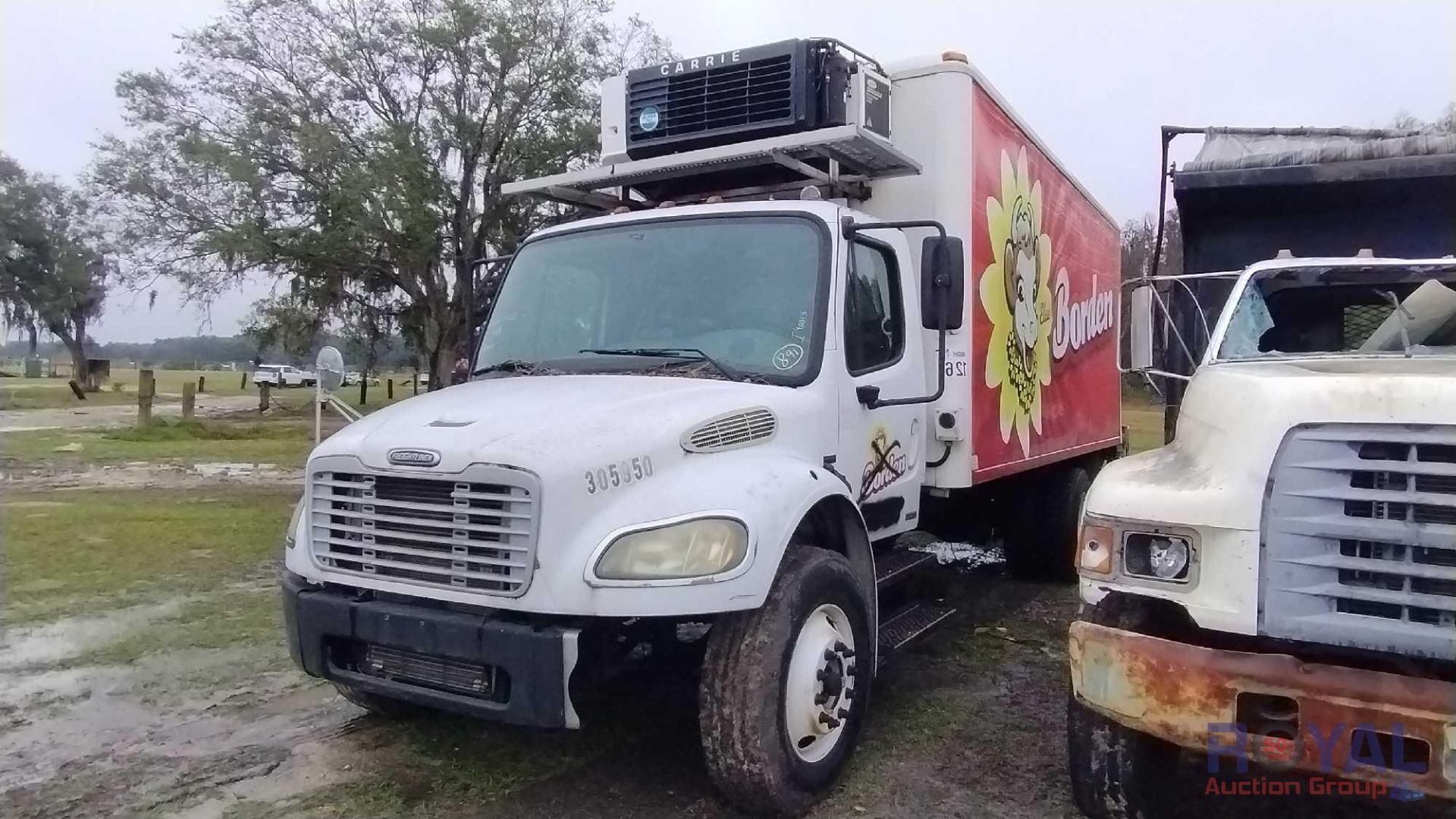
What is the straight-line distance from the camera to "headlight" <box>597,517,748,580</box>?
3.39 metres

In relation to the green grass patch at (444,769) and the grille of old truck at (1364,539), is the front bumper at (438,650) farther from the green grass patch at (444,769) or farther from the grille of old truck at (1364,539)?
A: the grille of old truck at (1364,539)

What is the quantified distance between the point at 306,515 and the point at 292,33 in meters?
24.5

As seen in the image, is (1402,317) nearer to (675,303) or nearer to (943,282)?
(943,282)

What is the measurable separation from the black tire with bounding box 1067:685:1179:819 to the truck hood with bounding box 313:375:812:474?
1543 mm

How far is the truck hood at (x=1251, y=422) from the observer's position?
9.62 ft

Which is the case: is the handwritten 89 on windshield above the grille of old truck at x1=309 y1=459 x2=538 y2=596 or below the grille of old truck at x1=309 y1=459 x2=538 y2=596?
below

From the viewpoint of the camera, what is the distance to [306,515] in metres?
3.98

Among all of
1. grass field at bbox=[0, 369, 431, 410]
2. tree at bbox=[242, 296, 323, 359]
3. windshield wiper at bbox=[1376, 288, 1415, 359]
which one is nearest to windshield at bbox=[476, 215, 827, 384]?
windshield wiper at bbox=[1376, 288, 1415, 359]

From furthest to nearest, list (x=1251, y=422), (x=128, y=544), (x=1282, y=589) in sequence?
(x=128, y=544)
(x=1251, y=422)
(x=1282, y=589)

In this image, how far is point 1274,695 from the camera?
299 cm

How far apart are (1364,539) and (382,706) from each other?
4028 mm

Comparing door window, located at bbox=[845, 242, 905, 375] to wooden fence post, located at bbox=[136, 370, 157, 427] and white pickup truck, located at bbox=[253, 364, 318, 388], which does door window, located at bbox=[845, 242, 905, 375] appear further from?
white pickup truck, located at bbox=[253, 364, 318, 388]

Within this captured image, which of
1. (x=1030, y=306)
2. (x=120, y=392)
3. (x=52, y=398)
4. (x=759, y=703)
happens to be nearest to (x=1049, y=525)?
(x=1030, y=306)

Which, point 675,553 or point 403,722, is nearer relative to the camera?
point 675,553
